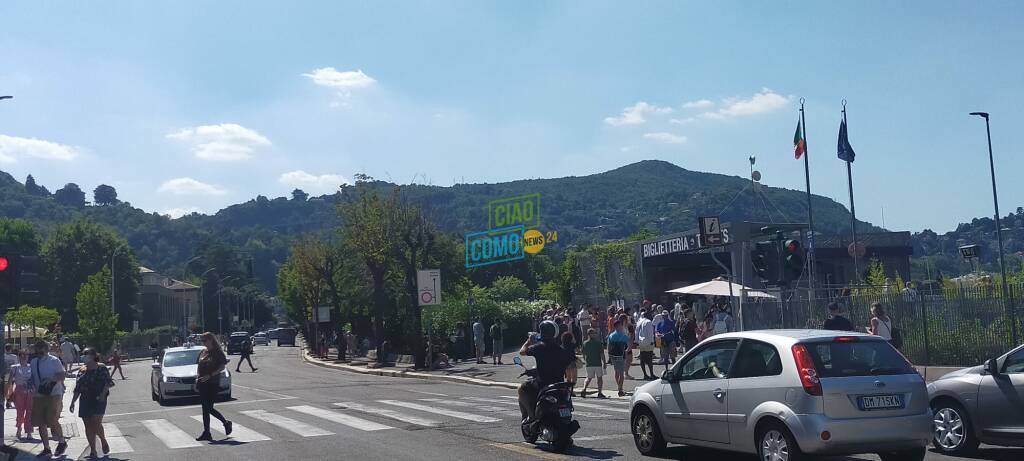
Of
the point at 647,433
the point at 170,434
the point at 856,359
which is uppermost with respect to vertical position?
the point at 856,359

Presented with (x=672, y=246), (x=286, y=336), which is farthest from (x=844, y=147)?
(x=286, y=336)

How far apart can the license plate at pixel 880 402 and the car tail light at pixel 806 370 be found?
0.45 metres

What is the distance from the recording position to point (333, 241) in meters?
58.6

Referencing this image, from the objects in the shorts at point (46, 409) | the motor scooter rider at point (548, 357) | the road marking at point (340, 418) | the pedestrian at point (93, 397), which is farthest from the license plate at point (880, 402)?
the shorts at point (46, 409)

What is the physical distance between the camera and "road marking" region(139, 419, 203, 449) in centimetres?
1514

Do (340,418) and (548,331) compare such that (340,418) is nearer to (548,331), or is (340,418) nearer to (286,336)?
(548,331)

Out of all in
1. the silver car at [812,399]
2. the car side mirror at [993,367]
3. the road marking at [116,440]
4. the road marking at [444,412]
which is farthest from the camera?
the road marking at [444,412]

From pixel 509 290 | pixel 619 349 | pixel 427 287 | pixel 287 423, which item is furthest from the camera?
pixel 509 290

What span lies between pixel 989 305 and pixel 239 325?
132129mm

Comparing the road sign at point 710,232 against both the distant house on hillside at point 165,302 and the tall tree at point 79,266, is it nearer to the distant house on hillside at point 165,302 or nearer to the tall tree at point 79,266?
the tall tree at point 79,266

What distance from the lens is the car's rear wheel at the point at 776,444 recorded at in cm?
938

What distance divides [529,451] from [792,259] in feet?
25.1

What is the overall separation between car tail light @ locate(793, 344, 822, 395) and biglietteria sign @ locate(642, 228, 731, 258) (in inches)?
1481

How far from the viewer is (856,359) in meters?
9.63
